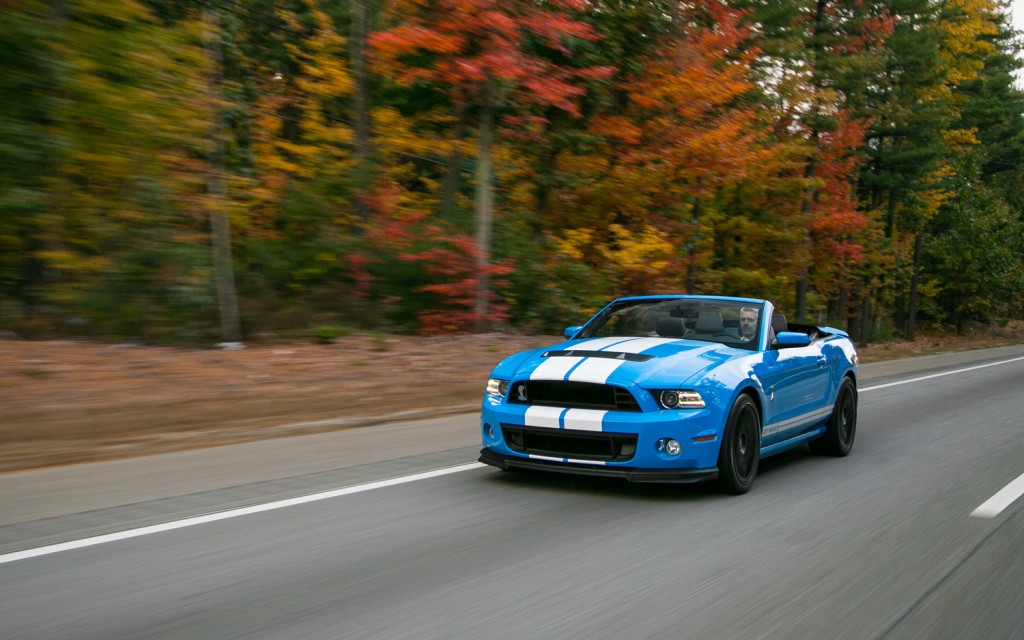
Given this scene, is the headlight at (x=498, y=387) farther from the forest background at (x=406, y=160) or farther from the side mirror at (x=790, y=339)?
the forest background at (x=406, y=160)

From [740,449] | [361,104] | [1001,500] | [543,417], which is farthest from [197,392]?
[361,104]

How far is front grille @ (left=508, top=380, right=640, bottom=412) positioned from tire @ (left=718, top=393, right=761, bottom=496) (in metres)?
0.76

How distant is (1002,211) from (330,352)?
46807 mm

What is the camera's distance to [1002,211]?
5019 cm

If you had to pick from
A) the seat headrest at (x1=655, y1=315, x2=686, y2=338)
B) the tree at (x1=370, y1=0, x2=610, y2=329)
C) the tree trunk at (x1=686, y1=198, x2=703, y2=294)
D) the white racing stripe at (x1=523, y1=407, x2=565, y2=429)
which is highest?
the tree at (x1=370, y1=0, x2=610, y2=329)

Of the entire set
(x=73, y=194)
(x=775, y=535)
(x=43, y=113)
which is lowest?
(x=775, y=535)

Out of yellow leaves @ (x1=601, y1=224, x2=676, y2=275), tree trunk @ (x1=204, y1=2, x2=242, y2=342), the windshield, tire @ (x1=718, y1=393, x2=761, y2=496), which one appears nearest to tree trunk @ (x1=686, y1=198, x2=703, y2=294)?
yellow leaves @ (x1=601, y1=224, x2=676, y2=275)

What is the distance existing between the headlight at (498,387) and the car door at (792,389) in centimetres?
190

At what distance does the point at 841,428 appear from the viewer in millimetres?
9281

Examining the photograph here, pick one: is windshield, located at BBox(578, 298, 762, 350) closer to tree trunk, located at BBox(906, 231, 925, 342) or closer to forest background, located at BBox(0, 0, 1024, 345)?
forest background, located at BBox(0, 0, 1024, 345)

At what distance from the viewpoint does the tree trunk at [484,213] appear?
16391mm

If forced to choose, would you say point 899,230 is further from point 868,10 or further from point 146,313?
point 146,313

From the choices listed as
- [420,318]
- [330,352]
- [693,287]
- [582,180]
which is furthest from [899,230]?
[330,352]

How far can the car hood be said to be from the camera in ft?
21.7
